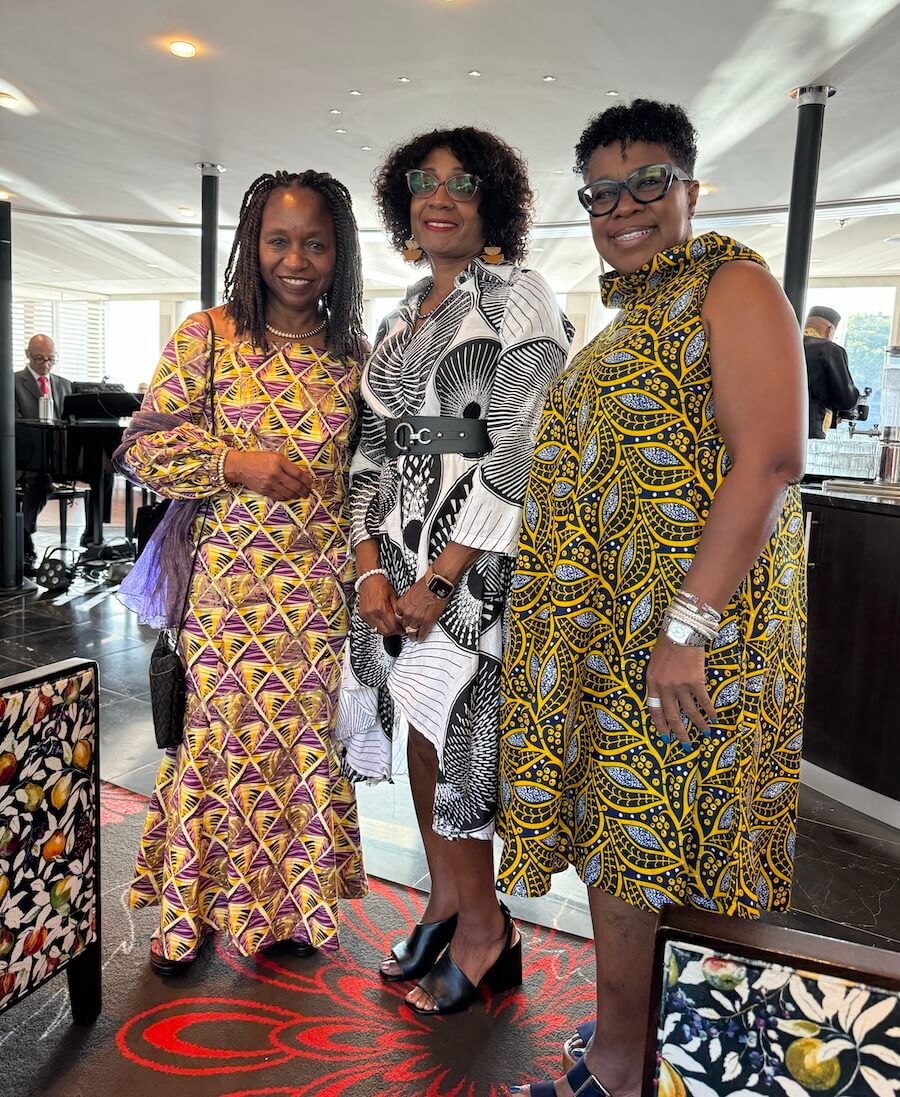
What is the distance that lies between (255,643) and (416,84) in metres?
4.74

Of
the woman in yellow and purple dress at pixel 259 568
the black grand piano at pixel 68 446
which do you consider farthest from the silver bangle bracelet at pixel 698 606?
the black grand piano at pixel 68 446

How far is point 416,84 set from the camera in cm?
541

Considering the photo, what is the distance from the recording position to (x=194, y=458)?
1.81 metres

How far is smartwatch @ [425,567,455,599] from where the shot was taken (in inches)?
61.5

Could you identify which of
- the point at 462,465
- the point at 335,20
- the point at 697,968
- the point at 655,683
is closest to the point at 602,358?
the point at 462,465

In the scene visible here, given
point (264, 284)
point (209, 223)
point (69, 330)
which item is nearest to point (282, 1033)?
point (264, 284)

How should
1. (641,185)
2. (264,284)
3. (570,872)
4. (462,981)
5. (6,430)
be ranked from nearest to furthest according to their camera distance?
(641,185) < (462,981) < (264,284) < (570,872) < (6,430)

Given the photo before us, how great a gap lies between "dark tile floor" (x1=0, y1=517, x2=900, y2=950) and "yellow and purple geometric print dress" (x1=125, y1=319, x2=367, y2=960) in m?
0.62

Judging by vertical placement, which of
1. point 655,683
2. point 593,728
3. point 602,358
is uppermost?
point 602,358

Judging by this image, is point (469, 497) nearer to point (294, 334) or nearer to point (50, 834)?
point (294, 334)

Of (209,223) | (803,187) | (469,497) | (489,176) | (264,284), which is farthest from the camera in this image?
(209,223)

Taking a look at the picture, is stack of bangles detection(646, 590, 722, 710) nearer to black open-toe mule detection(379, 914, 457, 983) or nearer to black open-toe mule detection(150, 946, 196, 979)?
black open-toe mule detection(379, 914, 457, 983)

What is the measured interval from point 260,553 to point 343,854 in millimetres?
729

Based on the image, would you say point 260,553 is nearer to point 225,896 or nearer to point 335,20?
point 225,896
